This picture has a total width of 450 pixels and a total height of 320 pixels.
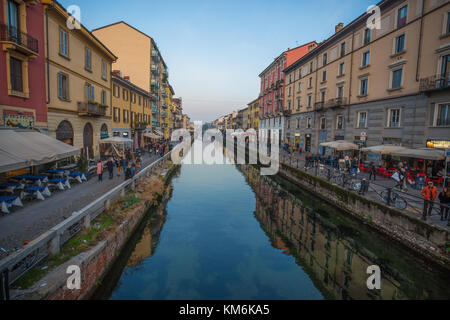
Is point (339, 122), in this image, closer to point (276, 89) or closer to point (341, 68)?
point (341, 68)

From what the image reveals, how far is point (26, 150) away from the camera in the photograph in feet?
28.5

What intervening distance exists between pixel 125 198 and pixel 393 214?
37.4ft

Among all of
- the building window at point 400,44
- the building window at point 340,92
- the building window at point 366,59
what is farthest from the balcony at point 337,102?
the building window at point 400,44

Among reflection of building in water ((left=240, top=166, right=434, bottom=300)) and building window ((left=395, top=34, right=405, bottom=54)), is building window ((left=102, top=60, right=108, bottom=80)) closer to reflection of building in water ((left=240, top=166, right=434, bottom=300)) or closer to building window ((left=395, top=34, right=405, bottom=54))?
reflection of building in water ((left=240, top=166, right=434, bottom=300))

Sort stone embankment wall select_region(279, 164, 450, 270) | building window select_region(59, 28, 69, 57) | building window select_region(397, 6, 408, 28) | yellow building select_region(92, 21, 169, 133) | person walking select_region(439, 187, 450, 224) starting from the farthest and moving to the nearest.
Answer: yellow building select_region(92, 21, 169, 133) < building window select_region(397, 6, 408, 28) < building window select_region(59, 28, 69, 57) < person walking select_region(439, 187, 450, 224) < stone embankment wall select_region(279, 164, 450, 270)

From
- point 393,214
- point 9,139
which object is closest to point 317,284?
point 393,214

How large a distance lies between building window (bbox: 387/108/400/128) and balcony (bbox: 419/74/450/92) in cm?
301

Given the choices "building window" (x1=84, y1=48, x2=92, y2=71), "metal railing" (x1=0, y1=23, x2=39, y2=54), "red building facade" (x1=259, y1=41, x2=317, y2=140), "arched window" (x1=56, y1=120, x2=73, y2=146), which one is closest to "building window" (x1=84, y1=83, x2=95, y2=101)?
"building window" (x1=84, y1=48, x2=92, y2=71)

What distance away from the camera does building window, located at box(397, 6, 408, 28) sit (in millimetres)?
16969

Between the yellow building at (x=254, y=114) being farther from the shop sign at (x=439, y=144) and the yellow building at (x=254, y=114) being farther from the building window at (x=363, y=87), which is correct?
the shop sign at (x=439, y=144)

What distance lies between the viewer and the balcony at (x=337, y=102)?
24.0 m

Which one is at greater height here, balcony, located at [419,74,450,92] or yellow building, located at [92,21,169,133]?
yellow building, located at [92,21,169,133]

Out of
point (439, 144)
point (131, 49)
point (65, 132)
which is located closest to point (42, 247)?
point (65, 132)

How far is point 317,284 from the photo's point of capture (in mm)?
7727
